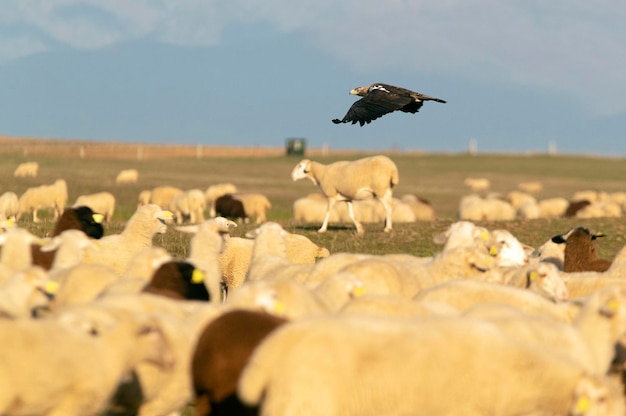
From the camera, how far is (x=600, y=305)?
788 cm

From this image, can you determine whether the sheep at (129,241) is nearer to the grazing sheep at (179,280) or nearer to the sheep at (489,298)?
the grazing sheep at (179,280)

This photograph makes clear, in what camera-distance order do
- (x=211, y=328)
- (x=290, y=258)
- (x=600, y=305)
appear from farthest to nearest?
1. (x=290, y=258)
2. (x=600, y=305)
3. (x=211, y=328)

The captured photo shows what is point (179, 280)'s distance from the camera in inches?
345

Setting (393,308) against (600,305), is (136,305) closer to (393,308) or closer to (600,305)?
(393,308)

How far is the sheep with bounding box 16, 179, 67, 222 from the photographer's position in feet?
90.4

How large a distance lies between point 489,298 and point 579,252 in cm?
566

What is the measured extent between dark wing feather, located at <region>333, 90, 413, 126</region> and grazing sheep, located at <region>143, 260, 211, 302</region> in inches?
320

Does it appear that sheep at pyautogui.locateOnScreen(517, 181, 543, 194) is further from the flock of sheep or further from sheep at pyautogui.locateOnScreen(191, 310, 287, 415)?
sheep at pyautogui.locateOnScreen(191, 310, 287, 415)

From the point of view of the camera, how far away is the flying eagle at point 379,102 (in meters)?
16.8

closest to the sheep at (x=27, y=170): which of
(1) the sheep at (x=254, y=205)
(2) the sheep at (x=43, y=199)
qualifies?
(1) the sheep at (x=254, y=205)

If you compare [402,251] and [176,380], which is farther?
[402,251]

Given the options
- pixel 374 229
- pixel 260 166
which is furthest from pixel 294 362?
pixel 260 166

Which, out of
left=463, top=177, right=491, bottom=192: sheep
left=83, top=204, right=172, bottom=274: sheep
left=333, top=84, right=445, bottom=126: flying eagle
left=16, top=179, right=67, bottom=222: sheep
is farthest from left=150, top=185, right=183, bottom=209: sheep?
left=463, top=177, right=491, bottom=192: sheep

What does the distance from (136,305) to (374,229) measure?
14.2 meters
